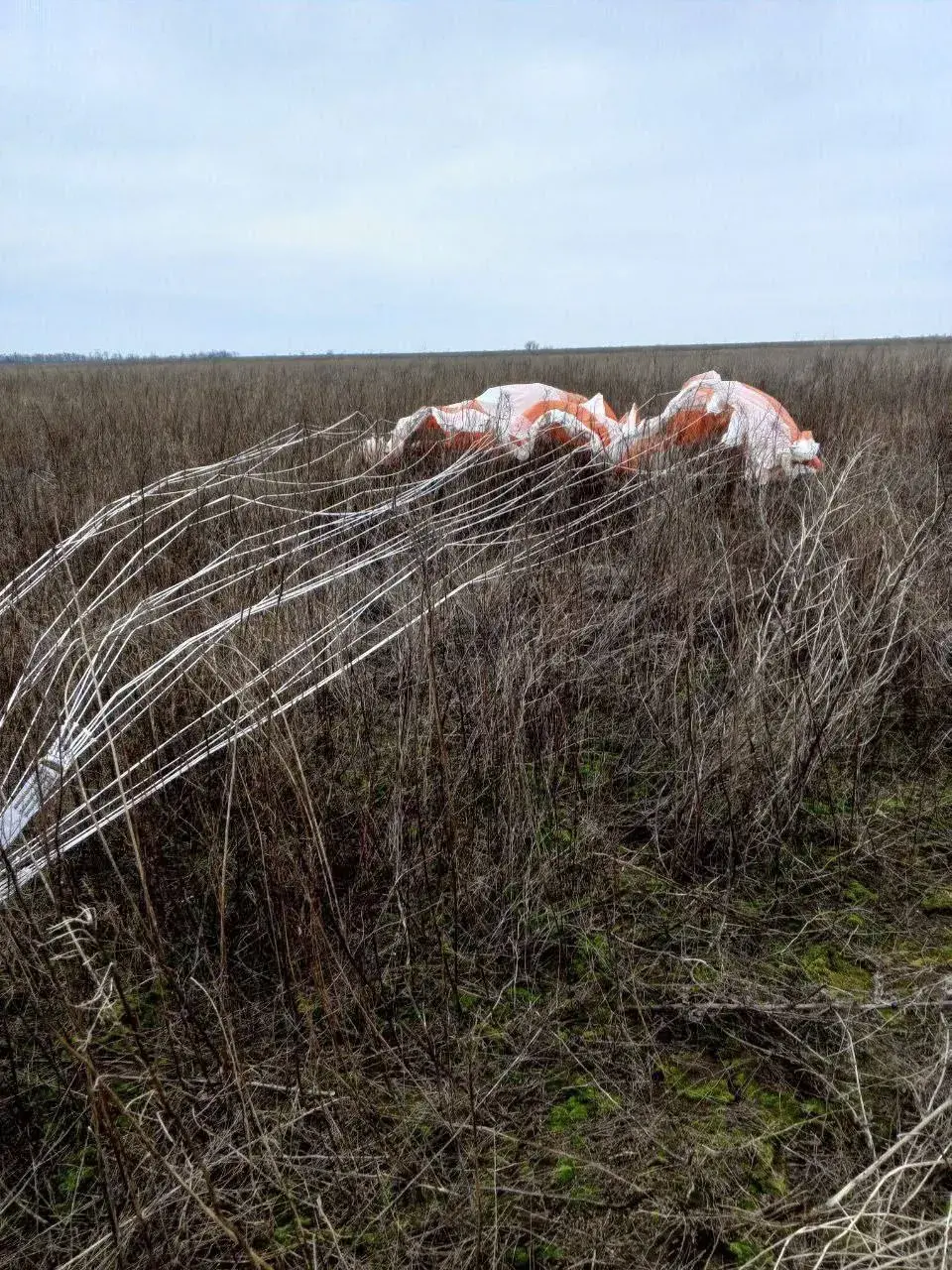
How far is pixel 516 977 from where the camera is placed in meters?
1.41

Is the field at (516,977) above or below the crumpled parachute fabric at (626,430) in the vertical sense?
below

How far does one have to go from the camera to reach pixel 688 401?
443 cm

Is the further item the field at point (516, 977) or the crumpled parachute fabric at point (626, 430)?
the crumpled parachute fabric at point (626, 430)

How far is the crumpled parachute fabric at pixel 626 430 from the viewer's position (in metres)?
3.96

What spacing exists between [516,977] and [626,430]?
11.4 ft

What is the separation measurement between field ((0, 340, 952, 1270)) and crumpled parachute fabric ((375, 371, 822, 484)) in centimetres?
164

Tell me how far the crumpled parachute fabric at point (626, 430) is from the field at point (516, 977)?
1639 mm

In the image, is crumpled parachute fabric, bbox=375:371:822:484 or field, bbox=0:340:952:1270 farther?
crumpled parachute fabric, bbox=375:371:822:484

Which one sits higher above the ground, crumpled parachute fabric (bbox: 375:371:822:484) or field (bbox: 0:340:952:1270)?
crumpled parachute fabric (bbox: 375:371:822:484)

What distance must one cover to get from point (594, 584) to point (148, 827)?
1975mm

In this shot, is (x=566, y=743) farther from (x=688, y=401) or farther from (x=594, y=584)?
(x=688, y=401)

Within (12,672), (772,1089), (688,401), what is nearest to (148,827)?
(12,672)

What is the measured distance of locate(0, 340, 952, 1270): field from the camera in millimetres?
1019

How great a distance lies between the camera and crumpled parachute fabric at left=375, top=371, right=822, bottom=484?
13.0 ft
